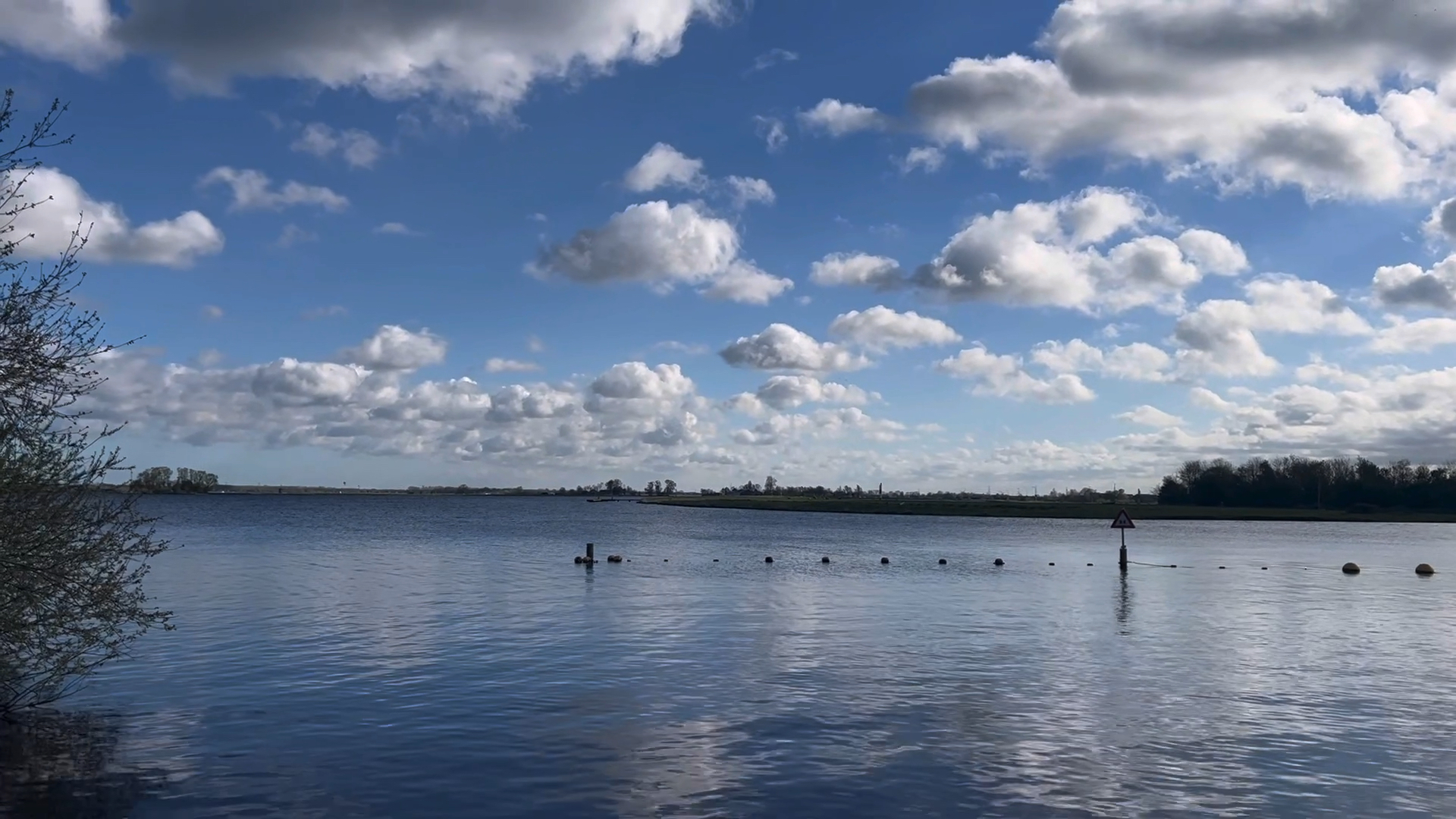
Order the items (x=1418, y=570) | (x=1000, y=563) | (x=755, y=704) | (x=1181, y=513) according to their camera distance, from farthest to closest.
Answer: (x=1181, y=513), (x=1000, y=563), (x=1418, y=570), (x=755, y=704)

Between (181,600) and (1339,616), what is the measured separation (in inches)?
1539

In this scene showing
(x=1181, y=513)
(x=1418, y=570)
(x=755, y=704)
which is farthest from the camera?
(x=1181, y=513)

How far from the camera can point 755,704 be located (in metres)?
19.5

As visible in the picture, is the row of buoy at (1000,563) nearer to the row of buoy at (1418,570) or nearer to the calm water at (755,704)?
the row of buoy at (1418,570)

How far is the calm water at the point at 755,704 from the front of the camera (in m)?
13.8

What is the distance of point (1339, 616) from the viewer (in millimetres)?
34906

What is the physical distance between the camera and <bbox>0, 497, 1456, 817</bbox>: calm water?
45.1ft

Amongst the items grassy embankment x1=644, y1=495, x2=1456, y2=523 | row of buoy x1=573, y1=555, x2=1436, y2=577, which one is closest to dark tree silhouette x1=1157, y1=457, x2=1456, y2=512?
grassy embankment x1=644, y1=495, x2=1456, y2=523

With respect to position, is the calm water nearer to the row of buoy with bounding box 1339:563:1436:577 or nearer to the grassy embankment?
the row of buoy with bounding box 1339:563:1436:577

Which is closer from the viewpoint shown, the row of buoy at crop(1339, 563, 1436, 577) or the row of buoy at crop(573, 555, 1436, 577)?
the row of buoy at crop(1339, 563, 1436, 577)

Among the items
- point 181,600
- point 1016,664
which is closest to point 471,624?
point 181,600

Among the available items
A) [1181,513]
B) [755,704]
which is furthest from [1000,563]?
[1181,513]

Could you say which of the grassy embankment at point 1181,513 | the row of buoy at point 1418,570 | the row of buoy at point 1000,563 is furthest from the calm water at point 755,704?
the grassy embankment at point 1181,513

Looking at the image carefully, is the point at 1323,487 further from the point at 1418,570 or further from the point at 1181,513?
the point at 1418,570
